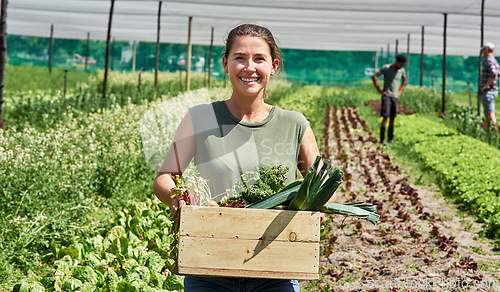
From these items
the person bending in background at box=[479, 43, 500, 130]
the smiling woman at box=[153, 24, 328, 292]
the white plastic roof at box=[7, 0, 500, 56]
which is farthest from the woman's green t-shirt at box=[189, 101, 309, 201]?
the person bending in background at box=[479, 43, 500, 130]

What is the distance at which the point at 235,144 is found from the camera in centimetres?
176

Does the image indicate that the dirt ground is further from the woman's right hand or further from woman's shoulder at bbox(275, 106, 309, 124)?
the woman's right hand

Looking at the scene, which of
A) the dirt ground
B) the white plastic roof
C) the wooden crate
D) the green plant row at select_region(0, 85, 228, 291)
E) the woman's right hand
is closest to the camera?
the wooden crate

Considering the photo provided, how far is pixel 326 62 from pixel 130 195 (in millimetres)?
42412

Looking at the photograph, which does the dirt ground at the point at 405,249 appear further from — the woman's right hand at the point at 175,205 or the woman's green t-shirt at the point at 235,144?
the woman's right hand at the point at 175,205

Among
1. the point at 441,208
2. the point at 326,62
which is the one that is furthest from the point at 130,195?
the point at 326,62

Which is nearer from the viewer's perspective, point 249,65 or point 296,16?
point 249,65

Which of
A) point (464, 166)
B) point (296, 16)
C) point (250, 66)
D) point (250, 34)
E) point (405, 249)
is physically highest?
point (296, 16)

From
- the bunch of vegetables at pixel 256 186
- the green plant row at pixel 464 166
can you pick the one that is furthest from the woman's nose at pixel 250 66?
the green plant row at pixel 464 166

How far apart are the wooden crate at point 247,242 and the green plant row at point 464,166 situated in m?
3.90

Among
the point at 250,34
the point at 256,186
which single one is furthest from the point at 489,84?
the point at 256,186

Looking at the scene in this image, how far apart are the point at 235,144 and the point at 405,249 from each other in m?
3.26

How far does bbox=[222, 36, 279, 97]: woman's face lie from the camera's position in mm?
1695

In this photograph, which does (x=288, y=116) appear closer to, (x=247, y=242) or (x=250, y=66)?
(x=250, y=66)
